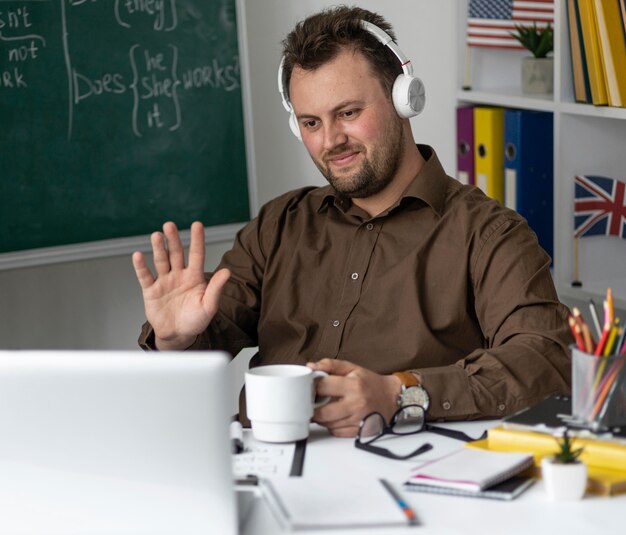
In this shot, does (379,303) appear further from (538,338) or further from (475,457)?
(475,457)

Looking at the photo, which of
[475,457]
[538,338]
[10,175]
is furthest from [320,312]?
[10,175]

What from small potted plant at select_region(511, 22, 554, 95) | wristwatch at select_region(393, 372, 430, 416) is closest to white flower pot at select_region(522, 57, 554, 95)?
small potted plant at select_region(511, 22, 554, 95)

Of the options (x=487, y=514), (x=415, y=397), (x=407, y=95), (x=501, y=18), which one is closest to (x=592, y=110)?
(x=501, y=18)

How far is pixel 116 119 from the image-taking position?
2.69 m

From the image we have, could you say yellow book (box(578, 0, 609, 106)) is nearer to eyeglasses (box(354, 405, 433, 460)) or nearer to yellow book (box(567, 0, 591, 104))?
yellow book (box(567, 0, 591, 104))

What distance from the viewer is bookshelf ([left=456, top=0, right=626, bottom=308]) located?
106 inches

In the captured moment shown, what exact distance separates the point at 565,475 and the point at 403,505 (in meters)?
0.19

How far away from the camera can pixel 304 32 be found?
2080 mm


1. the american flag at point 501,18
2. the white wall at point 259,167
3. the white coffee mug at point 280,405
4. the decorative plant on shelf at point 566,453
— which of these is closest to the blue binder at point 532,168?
A: the american flag at point 501,18

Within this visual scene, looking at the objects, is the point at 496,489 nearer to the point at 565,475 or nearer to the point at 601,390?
the point at 565,475

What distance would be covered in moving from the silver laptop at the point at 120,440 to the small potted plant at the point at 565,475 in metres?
0.38

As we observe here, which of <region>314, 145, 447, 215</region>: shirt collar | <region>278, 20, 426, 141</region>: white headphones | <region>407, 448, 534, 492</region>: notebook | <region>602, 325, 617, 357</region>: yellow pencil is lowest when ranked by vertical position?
<region>407, 448, 534, 492</region>: notebook

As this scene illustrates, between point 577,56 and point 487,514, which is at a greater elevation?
point 577,56

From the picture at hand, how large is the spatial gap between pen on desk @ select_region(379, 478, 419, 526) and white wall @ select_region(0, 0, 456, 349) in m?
1.71
